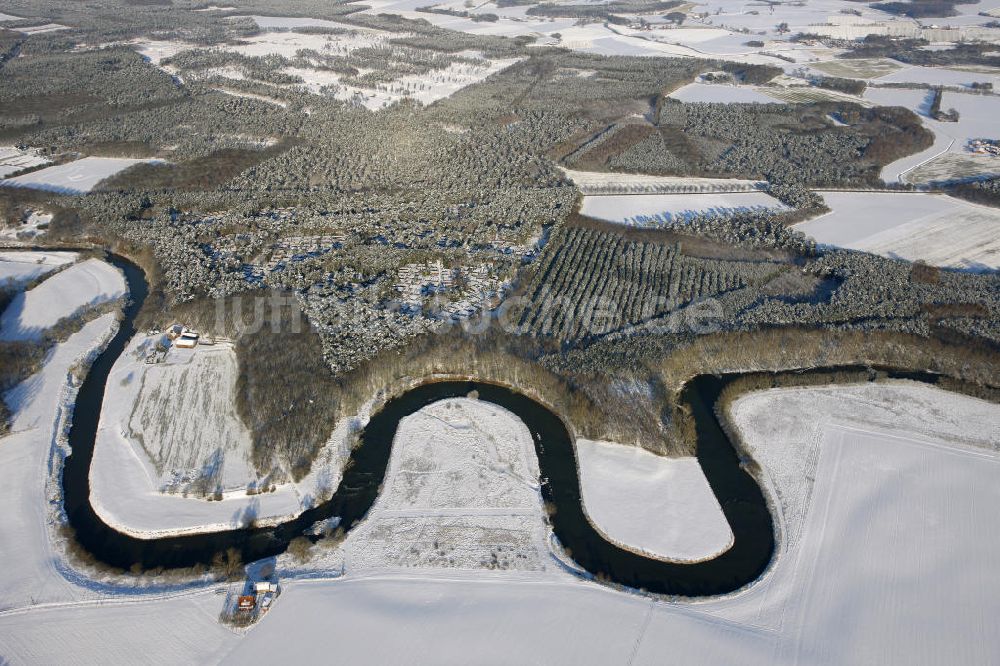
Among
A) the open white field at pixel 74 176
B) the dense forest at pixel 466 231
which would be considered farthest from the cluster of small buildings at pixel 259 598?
the open white field at pixel 74 176

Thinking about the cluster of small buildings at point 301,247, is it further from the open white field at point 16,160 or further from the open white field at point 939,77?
the open white field at point 939,77

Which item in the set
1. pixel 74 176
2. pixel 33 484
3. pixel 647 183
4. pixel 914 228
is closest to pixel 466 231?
pixel 647 183

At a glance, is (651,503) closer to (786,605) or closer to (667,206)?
(786,605)

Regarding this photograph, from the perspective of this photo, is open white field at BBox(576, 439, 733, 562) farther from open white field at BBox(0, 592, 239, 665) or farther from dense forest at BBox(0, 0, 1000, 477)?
open white field at BBox(0, 592, 239, 665)

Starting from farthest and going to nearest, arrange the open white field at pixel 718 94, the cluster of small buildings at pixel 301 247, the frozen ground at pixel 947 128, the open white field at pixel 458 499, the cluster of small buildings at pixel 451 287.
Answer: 1. the open white field at pixel 718 94
2. the frozen ground at pixel 947 128
3. the cluster of small buildings at pixel 301 247
4. the cluster of small buildings at pixel 451 287
5. the open white field at pixel 458 499

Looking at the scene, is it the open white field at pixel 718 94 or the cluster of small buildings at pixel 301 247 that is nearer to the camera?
the cluster of small buildings at pixel 301 247
